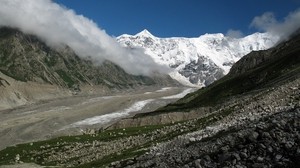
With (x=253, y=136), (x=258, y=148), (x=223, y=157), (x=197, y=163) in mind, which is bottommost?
(x=197, y=163)

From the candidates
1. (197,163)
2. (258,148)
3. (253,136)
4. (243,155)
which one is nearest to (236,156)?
(243,155)

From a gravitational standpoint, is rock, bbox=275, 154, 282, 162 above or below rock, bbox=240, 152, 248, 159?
below

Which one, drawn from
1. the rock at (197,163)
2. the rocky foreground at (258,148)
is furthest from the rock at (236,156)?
the rock at (197,163)

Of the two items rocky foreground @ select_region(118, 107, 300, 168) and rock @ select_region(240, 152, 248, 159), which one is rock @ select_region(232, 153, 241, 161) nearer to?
rocky foreground @ select_region(118, 107, 300, 168)

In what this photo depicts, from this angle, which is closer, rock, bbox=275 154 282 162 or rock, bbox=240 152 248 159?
rock, bbox=275 154 282 162

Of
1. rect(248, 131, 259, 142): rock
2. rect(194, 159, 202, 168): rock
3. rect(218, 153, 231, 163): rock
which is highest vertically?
rect(248, 131, 259, 142): rock

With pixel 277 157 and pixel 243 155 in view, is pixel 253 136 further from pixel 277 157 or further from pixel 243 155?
pixel 277 157

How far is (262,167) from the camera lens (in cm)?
2575

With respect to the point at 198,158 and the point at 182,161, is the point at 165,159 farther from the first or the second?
the point at 198,158

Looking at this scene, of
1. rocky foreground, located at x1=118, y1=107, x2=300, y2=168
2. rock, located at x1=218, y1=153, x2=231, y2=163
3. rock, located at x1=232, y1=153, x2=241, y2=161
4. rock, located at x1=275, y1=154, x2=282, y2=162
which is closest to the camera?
rock, located at x1=275, y1=154, x2=282, y2=162

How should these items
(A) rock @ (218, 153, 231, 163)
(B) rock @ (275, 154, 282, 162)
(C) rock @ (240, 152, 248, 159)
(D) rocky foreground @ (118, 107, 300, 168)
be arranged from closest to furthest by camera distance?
1. (B) rock @ (275, 154, 282, 162)
2. (D) rocky foreground @ (118, 107, 300, 168)
3. (C) rock @ (240, 152, 248, 159)
4. (A) rock @ (218, 153, 231, 163)

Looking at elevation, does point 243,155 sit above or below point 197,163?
above

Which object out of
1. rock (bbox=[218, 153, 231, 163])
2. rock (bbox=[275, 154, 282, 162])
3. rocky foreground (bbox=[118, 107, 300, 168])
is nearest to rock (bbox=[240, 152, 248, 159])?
rocky foreground (bbox=[118, 107, 300, 168])

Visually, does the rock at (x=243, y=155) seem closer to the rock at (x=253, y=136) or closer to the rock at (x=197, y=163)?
the rock at (x=253, y=136)
